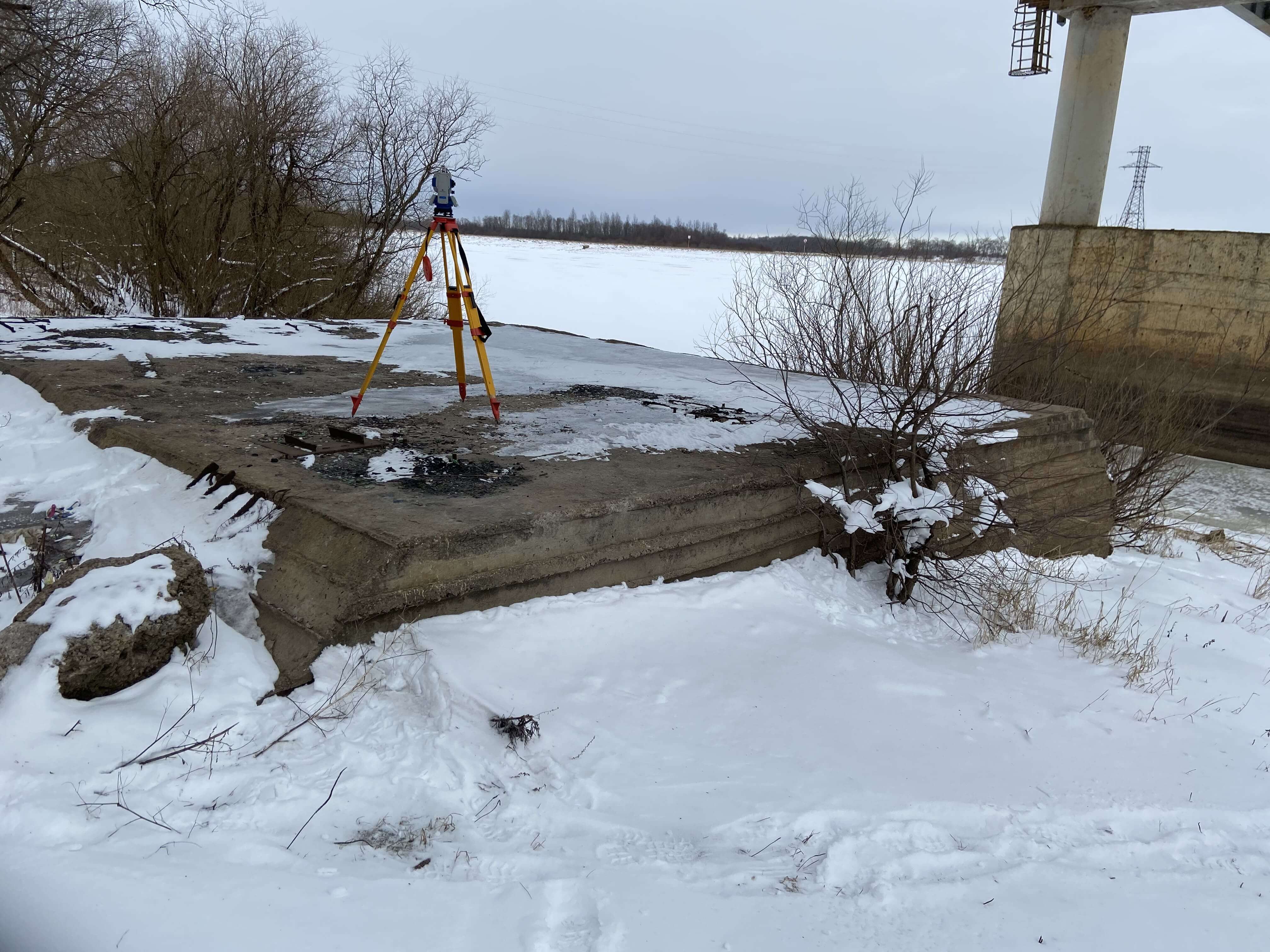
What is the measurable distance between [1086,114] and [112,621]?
1861cm

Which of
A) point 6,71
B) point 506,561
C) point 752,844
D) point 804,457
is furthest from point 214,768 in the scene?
point 6,71

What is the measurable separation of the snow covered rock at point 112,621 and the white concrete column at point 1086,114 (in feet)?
58.8

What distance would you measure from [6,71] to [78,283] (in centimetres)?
719

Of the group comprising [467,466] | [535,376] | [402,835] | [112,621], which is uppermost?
[535,376]

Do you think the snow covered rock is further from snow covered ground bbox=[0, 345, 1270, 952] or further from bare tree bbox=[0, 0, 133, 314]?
bare tree bbox=[0, 0, 133, 314]

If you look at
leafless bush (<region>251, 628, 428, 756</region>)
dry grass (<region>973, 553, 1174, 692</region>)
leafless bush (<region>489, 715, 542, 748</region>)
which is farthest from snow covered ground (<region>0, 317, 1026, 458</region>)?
leafless bush (<region>489, 715, 542, 748</region>)

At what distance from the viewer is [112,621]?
3131 mm

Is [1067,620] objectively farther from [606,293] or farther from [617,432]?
[606,293]

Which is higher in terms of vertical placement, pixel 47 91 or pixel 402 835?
pixel 47 91

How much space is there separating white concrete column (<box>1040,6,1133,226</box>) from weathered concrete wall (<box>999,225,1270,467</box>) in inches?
24.2

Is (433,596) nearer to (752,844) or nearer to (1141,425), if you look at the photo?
(752,844)

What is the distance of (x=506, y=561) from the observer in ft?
13.2

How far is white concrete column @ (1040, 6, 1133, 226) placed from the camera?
16156 mm

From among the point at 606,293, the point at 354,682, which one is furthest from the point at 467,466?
the point at 606,293
